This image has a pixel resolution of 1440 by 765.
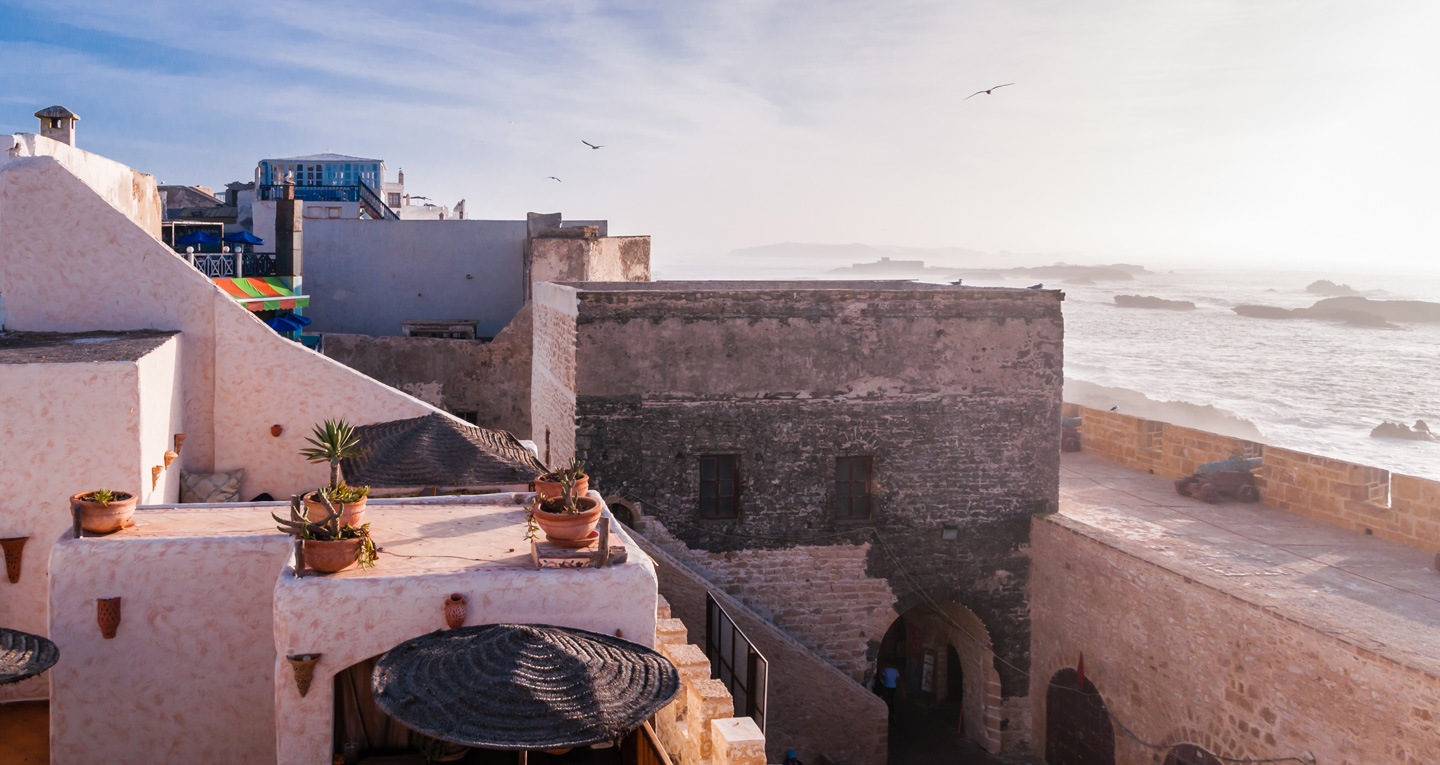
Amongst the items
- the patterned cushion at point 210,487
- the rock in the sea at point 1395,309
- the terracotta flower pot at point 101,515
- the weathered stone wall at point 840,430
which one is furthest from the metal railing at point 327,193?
the rock in the sea at point 1395,309

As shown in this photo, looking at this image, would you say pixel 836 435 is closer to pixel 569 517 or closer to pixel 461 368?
pixel 569 517

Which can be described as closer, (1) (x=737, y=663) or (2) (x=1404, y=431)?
(1) (x=737, y=663)

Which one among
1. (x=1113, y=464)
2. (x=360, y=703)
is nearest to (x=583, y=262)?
(x=1113, y=464)

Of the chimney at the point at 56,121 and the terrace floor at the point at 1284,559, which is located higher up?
the chimney at the point at 56,121

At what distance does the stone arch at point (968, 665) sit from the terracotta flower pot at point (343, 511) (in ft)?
31.9

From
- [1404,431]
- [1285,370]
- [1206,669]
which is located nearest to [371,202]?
[1206,669]

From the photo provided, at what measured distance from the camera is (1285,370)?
3073 inches

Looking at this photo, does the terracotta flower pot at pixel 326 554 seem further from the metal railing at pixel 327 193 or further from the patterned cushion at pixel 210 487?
the metal railing at pixel 327 193

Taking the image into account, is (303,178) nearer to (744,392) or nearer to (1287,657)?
(744,392)

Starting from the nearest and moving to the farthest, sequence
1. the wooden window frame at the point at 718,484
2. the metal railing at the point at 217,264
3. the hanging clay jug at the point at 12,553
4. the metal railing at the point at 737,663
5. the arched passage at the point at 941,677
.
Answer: the hanging clay jug at the point at 12,553 → the metal railing at the point at 737,663 → the wooden window frame at the point at 718,484 → the arched passage at the point at 941,677 → the metal railing at the point at 217,264

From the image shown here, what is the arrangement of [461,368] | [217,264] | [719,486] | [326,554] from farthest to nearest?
[461,368]
[217,264]
[719,486]
[326,554]

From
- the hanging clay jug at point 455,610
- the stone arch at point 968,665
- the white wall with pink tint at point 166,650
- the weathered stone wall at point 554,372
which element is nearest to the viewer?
the hanging clay jug at point 455,610

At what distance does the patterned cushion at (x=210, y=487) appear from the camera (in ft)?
37.3

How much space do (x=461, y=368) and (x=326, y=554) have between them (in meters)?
13.6
